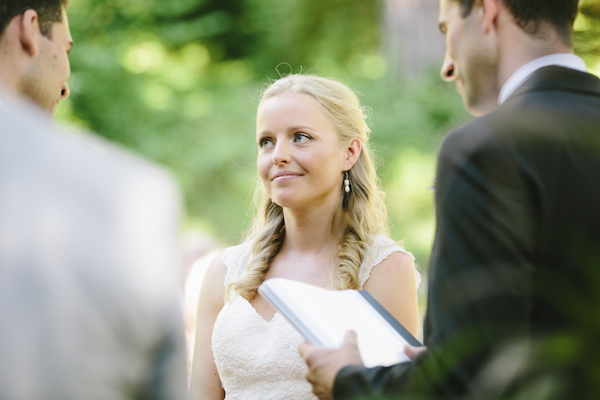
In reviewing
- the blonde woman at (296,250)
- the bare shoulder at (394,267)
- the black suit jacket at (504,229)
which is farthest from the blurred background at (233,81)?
the black suit jacket at (504,229)

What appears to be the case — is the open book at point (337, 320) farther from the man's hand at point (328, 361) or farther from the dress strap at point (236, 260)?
the dress strap at point (236, 260)

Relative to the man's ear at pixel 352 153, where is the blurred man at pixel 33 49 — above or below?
above

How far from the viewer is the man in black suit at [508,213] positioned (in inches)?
60.5

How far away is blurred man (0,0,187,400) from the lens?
1063 millimetres

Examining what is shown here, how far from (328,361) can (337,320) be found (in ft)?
0.60

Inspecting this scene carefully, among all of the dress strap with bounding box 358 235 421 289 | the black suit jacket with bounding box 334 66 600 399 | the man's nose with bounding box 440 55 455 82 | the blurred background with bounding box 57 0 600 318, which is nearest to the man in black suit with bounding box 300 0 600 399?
the black suit jacket with bounding box 334 66 600 399

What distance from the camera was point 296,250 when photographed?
10.5ft

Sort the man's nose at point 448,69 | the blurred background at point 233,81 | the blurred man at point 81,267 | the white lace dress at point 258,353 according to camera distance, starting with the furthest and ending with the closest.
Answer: the blurred background at point 233,81 → the white lace dress at point 258,353 → the man's nose at point 448,69 → the blurred man at point 81,267

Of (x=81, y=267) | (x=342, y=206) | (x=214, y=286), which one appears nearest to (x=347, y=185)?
(x=342, y=206)

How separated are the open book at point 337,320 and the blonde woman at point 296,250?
74 centimetres

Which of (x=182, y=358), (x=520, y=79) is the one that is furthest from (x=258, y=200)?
(x=182, y=358)

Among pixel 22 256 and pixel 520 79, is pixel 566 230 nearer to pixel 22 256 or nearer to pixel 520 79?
pixel 520 79

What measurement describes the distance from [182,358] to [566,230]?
1004mm

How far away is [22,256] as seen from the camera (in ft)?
3.48
